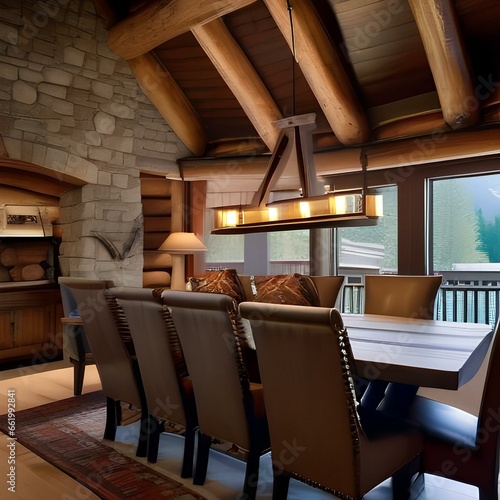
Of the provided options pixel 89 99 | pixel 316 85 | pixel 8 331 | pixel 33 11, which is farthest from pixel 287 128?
pixel 8 331

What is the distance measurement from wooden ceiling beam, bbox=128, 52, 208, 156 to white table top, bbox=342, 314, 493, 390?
148 inches

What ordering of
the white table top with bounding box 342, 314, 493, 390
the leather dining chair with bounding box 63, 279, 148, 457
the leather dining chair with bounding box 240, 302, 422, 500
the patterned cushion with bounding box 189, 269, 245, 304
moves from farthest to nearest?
the patterned cushion with bounding box 189, 269, 245, 304, the leather dining chair with bounding box 63, 279, 148, 457, the white table top with bounding box 342, 314, 493, 390, the leather dining chair with bounding box 240, 302, 422, 500

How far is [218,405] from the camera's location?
2229mm

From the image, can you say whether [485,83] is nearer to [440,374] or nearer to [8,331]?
[440,374]

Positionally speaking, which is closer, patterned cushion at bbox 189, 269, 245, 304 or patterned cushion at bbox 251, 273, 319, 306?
patterned cushion at bbox 251, 273, 319, 306

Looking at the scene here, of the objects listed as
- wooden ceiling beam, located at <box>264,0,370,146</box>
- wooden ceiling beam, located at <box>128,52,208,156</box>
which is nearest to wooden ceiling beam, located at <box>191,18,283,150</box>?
wooden ceiling beam, located at <box>264,0,370,146</box>

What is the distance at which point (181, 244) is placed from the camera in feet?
19.0

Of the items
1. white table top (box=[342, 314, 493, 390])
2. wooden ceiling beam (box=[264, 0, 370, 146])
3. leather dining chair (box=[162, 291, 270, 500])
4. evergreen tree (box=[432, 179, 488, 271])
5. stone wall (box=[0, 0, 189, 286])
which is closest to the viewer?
white table top (box=[342, 314, 493, 390])

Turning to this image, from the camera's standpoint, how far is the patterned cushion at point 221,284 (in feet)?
11.1

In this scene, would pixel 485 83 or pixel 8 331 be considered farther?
pixel 8 331

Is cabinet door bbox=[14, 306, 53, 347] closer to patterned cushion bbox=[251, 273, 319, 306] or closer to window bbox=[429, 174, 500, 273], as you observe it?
patterned cushion bbox=[251, 273, 319, 306]

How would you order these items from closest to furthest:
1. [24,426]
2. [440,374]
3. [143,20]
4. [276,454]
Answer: [440,374]
[276,454]
[24,426]
[143,20]

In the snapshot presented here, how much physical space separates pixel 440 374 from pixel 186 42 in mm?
4763

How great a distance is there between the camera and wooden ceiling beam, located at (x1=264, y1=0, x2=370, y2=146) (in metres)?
4.20
